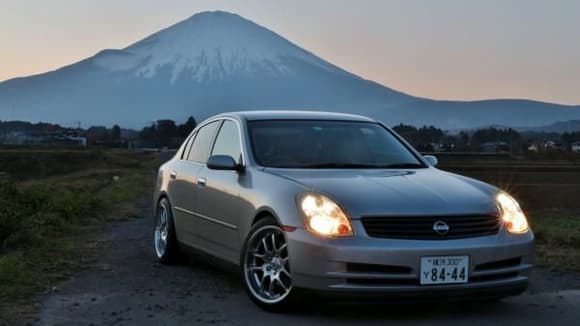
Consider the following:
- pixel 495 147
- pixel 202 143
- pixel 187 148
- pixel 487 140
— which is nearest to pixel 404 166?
pixel 202 143

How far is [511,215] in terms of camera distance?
18.4 feet

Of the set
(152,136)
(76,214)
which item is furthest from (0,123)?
(76,214)

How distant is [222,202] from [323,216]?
1.36m

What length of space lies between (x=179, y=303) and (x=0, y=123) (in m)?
153

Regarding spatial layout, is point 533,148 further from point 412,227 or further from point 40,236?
point 412,227

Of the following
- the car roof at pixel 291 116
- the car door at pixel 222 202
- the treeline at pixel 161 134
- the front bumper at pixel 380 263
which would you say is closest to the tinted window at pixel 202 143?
the car door at pixel 222 202

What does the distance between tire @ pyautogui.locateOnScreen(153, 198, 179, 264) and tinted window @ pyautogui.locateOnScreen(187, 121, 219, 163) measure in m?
0.56

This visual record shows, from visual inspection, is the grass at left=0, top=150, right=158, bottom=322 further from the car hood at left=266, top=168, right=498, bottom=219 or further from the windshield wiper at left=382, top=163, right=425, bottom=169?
the windshield wiper at left=382, top=163, right=425, bottom=169

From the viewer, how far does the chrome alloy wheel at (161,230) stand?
785 cm

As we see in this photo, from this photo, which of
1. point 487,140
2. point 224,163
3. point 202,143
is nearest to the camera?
point 224,163

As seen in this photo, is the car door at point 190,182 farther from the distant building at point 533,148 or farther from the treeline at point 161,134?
the treeline at point 161,134

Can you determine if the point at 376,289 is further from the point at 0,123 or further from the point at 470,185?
the point at 0,123

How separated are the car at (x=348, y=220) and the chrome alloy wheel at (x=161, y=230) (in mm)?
1059

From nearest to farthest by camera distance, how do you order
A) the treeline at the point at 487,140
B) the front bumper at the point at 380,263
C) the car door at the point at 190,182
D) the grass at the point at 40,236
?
the front bumper at the point at 380,263
the grass at the point at 40,236
the car door at the point at 190,182
the treeline at the point at 487,140
